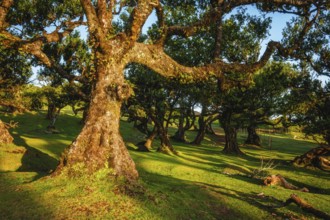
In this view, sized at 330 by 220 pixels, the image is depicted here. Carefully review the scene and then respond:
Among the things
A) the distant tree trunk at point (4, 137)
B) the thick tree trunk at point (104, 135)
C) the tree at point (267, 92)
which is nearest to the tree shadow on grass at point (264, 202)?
the thick tree trunk at point (104, 135)

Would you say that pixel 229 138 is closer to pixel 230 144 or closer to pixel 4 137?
pixel 230 144

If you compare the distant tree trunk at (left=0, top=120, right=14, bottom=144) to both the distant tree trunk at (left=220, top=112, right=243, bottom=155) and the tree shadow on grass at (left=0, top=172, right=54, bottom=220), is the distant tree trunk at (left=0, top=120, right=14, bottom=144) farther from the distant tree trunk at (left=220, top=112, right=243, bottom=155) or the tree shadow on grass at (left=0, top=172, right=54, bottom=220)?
the distant tree trunk at (left=220, top=112, right=243, bottom=155)

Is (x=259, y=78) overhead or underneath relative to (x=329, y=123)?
overhead

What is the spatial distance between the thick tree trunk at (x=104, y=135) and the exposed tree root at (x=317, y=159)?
26256 mm

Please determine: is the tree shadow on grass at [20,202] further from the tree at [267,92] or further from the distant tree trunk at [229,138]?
the distant tree trunk at [229,138]

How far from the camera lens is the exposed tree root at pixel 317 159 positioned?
3207cm

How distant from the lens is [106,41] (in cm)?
1309

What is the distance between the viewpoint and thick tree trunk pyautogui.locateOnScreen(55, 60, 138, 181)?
1251 cm

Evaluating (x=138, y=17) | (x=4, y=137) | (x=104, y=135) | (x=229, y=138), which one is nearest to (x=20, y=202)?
(x=104, y=135)

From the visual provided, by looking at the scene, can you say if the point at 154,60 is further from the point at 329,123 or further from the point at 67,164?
the point at 329,123

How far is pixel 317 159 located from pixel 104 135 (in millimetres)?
28077

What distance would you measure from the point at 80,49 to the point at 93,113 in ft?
91.2

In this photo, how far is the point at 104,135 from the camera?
12836 millimetres

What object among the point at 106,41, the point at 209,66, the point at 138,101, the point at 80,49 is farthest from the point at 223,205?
the point at 80,49
